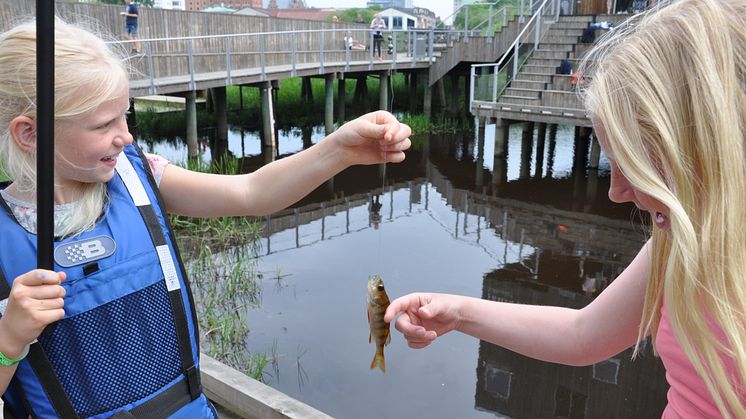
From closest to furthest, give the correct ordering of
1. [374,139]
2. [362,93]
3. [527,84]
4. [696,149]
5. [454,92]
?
[696,149] < [374,139] < [527,84] < [454,92] < [362,93]

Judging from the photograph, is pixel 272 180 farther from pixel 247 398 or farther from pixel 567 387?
pixel 567 387

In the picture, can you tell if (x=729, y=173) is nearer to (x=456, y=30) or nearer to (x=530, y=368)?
(x=530, y=368)

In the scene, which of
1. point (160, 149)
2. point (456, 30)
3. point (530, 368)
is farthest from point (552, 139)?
point (530, 368)

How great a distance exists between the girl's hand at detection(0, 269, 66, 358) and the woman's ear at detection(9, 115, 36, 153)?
0.44 m

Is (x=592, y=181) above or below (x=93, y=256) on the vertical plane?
below

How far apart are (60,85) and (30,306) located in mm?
610

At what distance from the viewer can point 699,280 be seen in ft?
4.08

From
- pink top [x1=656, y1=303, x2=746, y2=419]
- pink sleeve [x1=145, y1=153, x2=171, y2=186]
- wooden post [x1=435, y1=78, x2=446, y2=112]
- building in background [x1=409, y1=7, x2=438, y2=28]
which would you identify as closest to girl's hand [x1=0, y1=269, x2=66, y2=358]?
pink sleeve [x1=145, y1=153, x2=171, y2=186]

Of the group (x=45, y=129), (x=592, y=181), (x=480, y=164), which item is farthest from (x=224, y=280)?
(x=592, y=181)

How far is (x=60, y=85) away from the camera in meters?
1.66

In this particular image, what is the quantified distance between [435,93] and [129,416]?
24613 millimetres

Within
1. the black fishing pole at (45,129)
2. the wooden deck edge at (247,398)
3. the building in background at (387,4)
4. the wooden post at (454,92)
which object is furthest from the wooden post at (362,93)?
the building in background at (387,4)

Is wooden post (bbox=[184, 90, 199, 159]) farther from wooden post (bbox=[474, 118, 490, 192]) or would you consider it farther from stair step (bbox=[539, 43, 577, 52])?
stair step (bbox=[539, 43, 577, 52])

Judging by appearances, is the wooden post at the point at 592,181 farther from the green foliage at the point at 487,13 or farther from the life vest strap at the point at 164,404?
the life vest strap at the point at 164,404
